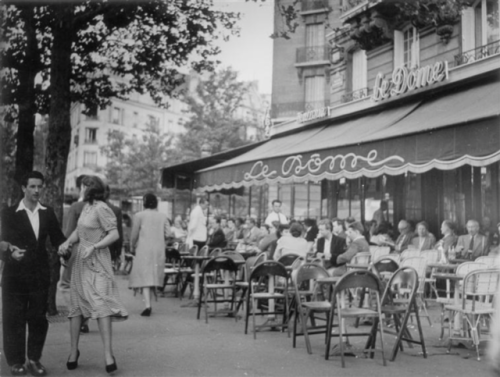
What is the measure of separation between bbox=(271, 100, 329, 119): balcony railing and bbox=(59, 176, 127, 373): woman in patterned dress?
28762mm

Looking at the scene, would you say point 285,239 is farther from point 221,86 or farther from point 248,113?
point 248,113

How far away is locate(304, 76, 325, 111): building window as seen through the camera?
33.8 m

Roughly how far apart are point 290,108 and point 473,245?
25.1 m

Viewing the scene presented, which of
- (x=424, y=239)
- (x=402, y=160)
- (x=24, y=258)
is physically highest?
(x=402, y=160)

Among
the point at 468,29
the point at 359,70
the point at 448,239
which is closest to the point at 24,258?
the point at 448,239

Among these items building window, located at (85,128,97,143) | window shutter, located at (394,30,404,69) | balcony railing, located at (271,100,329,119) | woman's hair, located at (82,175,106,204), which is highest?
building window, located at (85,128,97,143)

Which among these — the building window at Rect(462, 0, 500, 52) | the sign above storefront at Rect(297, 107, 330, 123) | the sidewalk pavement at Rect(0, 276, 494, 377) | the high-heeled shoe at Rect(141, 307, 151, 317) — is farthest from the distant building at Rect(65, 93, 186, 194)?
the sidewalk pavement at Rect(0, 276, 494, 377)

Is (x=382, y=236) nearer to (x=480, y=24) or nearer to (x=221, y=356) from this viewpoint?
(x=480, y=24)

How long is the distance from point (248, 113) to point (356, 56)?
17358 mm

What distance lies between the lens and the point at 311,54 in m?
34.6

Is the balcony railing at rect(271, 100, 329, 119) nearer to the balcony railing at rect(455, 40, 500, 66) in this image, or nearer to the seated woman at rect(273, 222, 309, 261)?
the balcony railing at rect(455, 40, 500, 66)

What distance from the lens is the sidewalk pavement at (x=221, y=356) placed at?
558cm

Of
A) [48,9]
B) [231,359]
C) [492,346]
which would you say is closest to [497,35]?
[48,9]

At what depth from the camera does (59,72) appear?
Answer: 8.79 metres
